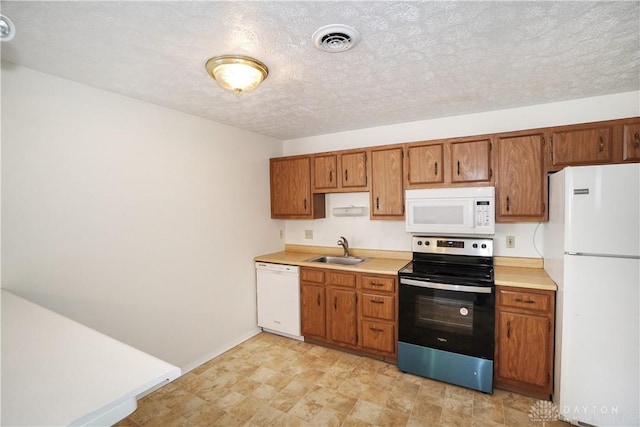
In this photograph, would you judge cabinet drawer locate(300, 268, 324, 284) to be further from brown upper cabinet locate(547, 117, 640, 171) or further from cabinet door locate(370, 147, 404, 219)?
brown upper cabinet locate(547, 117, 640, 171)

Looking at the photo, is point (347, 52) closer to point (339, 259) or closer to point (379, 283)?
point (379, 283)

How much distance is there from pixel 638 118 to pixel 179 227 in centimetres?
379

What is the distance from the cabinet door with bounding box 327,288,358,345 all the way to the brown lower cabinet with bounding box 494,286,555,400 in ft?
4.03

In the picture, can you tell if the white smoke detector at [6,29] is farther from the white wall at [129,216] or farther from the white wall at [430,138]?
the white wall at [430,138]

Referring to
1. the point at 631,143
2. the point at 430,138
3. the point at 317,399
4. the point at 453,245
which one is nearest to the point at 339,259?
the point at 453,245

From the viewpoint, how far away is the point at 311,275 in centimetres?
314

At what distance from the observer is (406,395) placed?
92.0 inches

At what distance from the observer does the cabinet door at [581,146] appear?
222 centimetres

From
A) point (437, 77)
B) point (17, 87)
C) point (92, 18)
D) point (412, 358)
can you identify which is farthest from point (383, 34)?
point (412, 358)

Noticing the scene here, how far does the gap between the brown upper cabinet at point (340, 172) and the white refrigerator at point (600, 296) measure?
67.3 inches

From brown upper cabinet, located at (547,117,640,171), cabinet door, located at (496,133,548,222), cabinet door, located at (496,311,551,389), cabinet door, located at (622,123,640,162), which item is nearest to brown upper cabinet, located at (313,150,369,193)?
cabinet door, located at (496,133,548,222)

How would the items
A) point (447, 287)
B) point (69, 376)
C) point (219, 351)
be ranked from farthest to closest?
point (219, 351) < point (447, 287) < point (69, 376)

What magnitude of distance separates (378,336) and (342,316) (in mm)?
400

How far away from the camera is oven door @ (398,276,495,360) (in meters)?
2.31
